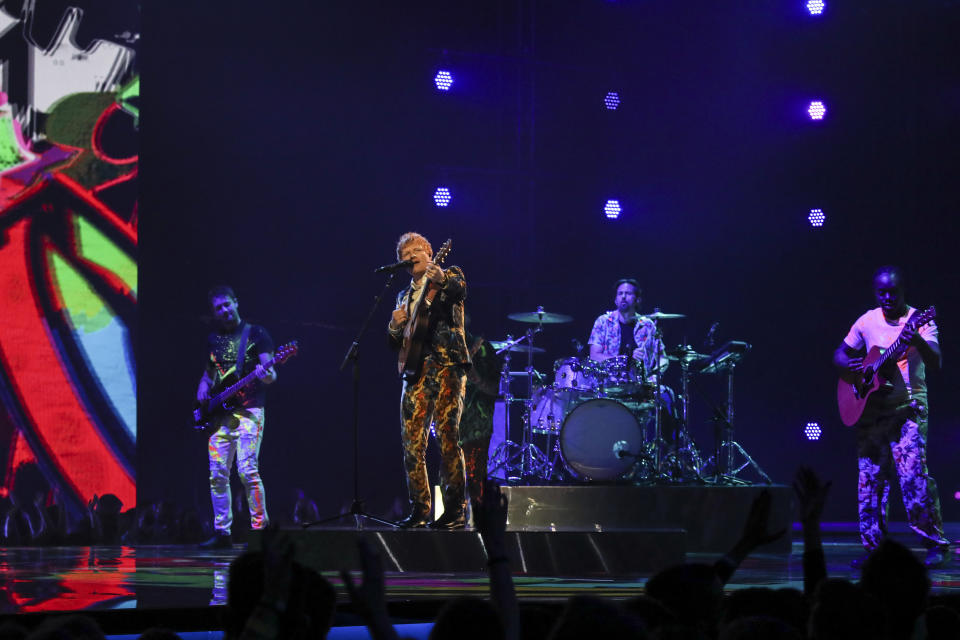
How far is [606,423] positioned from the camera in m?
9.46

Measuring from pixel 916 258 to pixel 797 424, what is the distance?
2277mm

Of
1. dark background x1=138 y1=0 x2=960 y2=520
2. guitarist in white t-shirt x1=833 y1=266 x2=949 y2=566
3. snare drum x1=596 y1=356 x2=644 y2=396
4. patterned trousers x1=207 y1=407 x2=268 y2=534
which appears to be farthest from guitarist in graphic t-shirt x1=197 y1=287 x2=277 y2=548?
guitarist in white t-shirt x1=833 y1=266 x2=949 y2=566

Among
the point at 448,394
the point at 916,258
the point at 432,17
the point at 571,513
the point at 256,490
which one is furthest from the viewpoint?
the point at 916,258

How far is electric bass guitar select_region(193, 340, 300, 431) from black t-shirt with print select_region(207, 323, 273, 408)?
0.06m

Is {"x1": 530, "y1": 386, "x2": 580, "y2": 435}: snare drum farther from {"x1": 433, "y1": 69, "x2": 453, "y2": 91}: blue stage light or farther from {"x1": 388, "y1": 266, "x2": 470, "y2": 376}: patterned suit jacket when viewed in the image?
{"x1": 433, "y1": 69, "x2": 453, "y2": 91}: blue stage light

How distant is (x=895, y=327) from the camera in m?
7.62

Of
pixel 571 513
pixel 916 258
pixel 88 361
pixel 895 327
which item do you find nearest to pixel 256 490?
pixel 88 361

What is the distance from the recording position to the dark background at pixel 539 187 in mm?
10969

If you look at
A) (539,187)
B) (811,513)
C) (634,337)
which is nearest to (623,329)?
(634,337)

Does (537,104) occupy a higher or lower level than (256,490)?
higher

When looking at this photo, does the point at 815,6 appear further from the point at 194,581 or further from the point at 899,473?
the point at 194,581

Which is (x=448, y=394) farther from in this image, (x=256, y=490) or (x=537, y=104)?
(x=537, y=104)

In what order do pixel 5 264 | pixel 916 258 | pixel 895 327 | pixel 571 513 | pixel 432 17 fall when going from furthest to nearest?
pixel 916 258 → pixel 432 17 → pixel 5 264 → pixel 571 513 → pixel 895 327

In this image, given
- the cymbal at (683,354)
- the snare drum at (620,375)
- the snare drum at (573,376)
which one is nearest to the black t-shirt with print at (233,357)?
the snare drum at (573,376)
